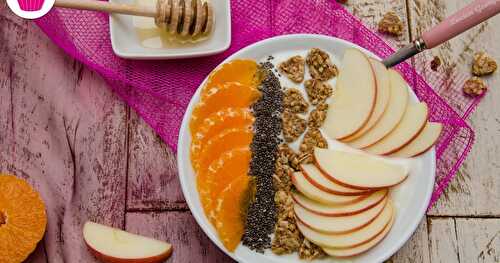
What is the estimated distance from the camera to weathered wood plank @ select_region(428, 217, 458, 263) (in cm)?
151

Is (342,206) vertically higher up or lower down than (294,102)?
lower down

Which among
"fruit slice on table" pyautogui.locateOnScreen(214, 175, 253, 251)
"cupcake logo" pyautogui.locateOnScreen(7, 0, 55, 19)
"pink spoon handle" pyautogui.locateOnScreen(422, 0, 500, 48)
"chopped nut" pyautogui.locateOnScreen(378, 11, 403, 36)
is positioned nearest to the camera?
"pink spoon handle" pyautogui.locateOnScreen(422, 0, 500, 48)

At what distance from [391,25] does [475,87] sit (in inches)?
9.8

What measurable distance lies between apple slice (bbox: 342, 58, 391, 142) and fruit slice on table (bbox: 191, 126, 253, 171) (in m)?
0.21

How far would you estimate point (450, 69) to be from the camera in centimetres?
158

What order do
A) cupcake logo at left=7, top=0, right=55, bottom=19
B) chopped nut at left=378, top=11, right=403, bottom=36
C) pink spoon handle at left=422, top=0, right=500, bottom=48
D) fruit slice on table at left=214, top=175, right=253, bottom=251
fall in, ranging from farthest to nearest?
chopped nut at left=378, top=11, right=403, bottom=36 < cupcake logo at left=7, top=0, right=55, bottom=19 < fruit slice on table at left=214, top=175, right=253, bottom=251 < pink spoon handle at left=422, top=0, right=500, bottom=48

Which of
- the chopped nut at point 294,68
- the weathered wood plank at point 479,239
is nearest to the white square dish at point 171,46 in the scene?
the chopped nut at point 294,68

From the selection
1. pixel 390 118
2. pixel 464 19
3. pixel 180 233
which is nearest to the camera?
pixel 464 19

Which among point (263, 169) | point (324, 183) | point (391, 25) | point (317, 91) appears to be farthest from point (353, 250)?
point (391, 25)

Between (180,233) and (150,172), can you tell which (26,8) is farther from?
(180,233)

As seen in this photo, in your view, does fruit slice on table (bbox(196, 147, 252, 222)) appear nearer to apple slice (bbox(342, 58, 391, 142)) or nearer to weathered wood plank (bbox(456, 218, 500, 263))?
apple slice (bbox(342, 58, 391, 142))

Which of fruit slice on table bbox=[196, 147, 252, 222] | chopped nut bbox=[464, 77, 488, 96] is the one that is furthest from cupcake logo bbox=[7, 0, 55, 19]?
chopped nut bbox=[464, 77, 488, 96]

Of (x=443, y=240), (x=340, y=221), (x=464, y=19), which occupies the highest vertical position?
(x=464, y=19)

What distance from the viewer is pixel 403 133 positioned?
138cm
